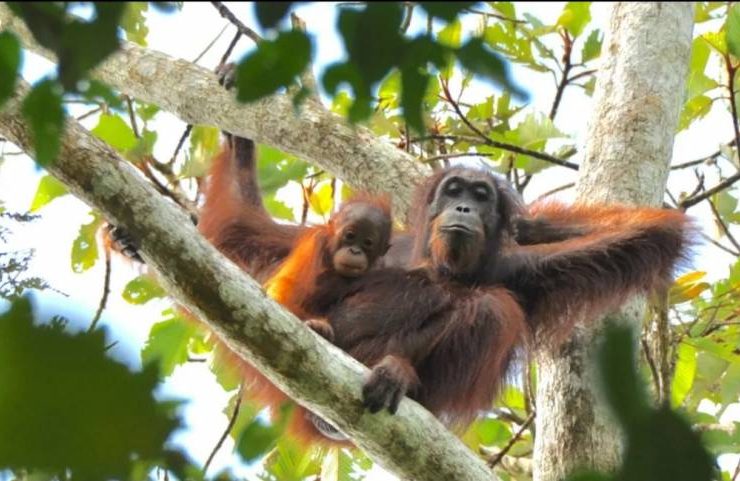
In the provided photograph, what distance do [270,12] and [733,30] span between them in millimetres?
3929

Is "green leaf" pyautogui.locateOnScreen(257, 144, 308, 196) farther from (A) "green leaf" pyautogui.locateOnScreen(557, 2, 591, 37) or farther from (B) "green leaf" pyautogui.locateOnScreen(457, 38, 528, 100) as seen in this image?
(B) "green leaf" pyautogui.locateOnScreen(457, 38, 528, 100)

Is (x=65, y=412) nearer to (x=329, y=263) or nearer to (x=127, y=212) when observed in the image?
(x=127, y=212)

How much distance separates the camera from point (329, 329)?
4.38 meters

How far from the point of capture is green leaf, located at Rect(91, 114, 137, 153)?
5.50 meters

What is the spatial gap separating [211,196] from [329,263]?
0.98 m

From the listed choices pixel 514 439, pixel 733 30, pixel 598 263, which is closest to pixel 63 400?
pixel 598 263

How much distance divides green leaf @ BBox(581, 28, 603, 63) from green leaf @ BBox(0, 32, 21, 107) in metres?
4.43

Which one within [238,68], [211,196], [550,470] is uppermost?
[211,196]

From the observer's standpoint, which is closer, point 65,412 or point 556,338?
point 65,412

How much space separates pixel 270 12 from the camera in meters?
1.02

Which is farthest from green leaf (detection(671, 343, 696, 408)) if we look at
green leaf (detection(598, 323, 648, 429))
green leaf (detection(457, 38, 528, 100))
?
green leaf (detection(598, 323, 648, 429))

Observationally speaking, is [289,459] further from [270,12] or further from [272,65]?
[270,12]

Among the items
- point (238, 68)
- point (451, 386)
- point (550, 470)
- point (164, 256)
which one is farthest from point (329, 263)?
point (238, 68)

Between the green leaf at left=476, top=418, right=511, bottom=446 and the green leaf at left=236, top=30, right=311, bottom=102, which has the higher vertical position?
the green leaf at left=476, top=418, right=511, bottom=446
